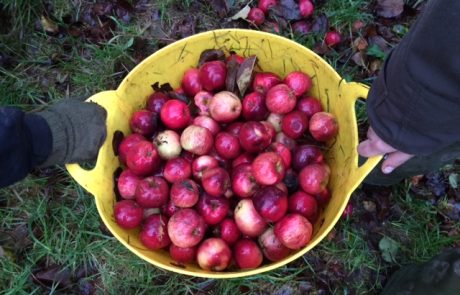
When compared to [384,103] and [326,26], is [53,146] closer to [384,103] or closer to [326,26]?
[384,103]

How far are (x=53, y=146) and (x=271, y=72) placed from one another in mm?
1359

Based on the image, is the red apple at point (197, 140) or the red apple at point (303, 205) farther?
the red apple at point (197, 140)

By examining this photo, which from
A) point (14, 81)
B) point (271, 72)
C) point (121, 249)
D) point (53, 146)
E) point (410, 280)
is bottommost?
point (121, 249)

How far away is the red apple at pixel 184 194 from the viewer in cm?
234

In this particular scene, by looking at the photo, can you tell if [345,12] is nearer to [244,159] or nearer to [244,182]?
[244,159]

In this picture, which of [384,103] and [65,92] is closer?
[384,103]

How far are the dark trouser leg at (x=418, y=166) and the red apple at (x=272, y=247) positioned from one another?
31.1 inches

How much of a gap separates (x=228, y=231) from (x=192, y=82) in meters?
0.92

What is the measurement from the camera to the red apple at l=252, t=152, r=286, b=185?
2.28 metres

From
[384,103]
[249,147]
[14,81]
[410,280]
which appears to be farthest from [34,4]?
[410,280]

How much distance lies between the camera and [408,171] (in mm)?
2629

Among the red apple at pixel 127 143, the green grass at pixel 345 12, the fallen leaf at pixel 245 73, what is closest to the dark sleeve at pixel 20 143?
the red apple at pixel 127 143

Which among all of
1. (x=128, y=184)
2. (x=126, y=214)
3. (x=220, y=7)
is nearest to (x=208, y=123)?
(x=128, y=184)

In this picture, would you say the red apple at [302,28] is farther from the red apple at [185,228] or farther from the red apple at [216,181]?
the red apple at [185,228]
